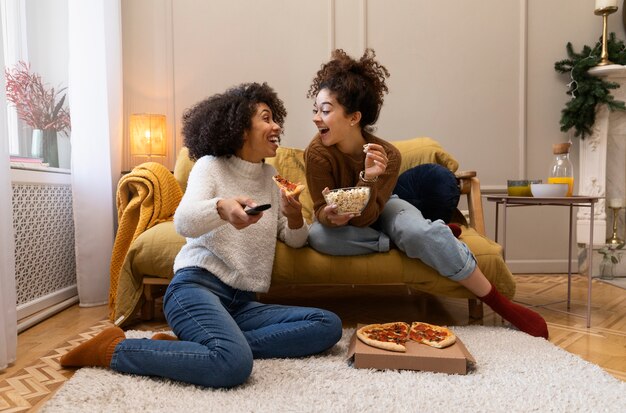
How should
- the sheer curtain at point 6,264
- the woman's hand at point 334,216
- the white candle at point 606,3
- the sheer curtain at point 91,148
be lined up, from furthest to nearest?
the white candle at point 606,3, the sheer curtain at point 91,148, the woman's hand at point 334,216, the sheer curtain at point 6,264

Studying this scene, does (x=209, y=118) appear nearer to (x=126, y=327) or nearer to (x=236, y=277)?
(x=236, y=277)

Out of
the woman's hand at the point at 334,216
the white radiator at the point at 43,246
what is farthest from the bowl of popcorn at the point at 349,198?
the white radiator at the point at 43,246

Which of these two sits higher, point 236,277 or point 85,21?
point 85,21

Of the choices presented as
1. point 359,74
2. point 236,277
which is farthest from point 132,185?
point 359,74

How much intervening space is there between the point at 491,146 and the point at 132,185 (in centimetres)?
246

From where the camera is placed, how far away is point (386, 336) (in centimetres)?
171

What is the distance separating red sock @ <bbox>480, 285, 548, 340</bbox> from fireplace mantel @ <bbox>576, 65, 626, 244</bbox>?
1861 mm

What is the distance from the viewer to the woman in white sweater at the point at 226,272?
1440 mm

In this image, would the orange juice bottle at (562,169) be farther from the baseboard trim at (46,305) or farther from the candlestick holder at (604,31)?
the baseboard trim at (46,305)

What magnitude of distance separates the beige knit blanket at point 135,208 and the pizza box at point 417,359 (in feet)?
4.14

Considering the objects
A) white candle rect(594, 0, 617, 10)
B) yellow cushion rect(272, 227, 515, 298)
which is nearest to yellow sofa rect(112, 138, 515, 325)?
yellow cushion rect(272, 227, 515, 298)

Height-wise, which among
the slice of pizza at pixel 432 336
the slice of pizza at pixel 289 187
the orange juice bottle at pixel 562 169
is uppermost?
the orange juice bottle at pixel 562 169

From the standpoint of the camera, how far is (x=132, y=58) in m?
3.39

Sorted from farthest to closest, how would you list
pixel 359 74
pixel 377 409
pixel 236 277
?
pixel 359 74
pixel 236 277
pixel 377 409
